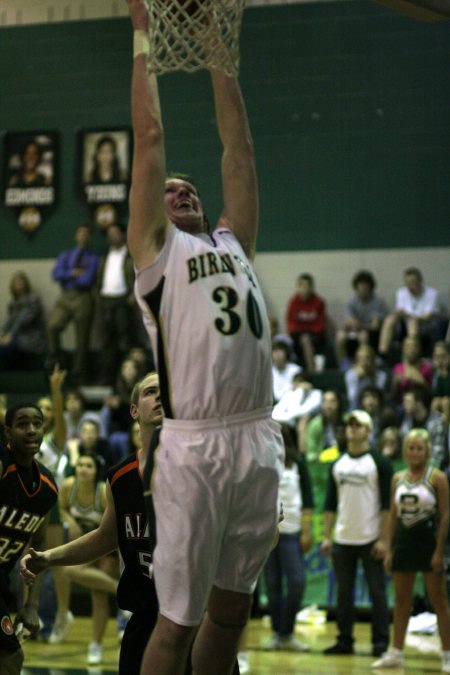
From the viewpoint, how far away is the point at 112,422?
45.6 feet

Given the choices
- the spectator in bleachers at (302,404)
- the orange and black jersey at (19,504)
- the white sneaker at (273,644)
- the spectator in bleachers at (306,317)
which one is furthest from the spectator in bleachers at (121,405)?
the orange and black jersey at (19,504)

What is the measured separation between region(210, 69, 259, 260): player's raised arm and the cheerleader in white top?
575 cm

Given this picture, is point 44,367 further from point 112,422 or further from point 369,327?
point 369,327

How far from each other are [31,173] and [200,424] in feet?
48.7

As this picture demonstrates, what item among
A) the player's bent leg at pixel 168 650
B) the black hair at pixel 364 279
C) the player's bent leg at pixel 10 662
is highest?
the black hair at pixel 364 279

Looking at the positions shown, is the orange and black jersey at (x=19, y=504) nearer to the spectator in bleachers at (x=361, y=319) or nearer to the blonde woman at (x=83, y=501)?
the blonde woman at (x=83, y=501)

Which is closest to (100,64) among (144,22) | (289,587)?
(289,587)

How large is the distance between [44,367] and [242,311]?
13.3 metres

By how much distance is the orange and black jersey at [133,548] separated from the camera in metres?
4.72

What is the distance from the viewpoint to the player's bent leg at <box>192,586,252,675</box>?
3.75 metres

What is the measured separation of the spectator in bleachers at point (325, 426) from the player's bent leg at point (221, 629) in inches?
336

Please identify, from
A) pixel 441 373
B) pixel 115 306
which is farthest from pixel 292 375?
pixel 115 306

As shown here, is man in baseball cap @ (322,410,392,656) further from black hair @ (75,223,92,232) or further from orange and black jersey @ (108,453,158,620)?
black hair @ (75,223,92,232)

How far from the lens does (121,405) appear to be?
13930 millimetres
